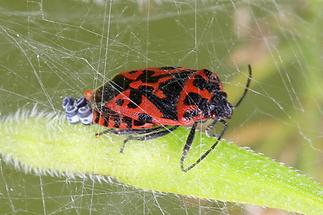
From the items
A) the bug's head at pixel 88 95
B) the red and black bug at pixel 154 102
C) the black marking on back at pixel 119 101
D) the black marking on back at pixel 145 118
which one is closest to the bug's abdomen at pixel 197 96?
the red and black bug at pixel 154 102

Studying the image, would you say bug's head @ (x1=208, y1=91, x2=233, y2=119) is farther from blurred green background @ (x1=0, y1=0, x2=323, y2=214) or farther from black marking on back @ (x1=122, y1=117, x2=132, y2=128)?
black marking on back @ (x1=122, y1=117, x2=132, y2=128)

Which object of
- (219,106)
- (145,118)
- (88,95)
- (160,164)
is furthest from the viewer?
(219,106)

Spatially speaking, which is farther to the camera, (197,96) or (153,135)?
(197,96)

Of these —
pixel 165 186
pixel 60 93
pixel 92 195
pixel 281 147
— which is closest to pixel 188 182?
pixel 165 186

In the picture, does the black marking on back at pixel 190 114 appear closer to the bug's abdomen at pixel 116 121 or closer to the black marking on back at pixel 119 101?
the bug's abdomen at pixel 116 121

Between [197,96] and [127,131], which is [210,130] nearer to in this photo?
[197,96]

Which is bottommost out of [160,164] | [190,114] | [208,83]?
[160,164]

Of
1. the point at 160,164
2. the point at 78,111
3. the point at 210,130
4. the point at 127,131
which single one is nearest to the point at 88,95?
the point at 78,111

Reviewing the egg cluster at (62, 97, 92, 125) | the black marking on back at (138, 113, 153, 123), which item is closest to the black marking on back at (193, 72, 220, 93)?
the black marking on back at (138, 113, 153, 123)
